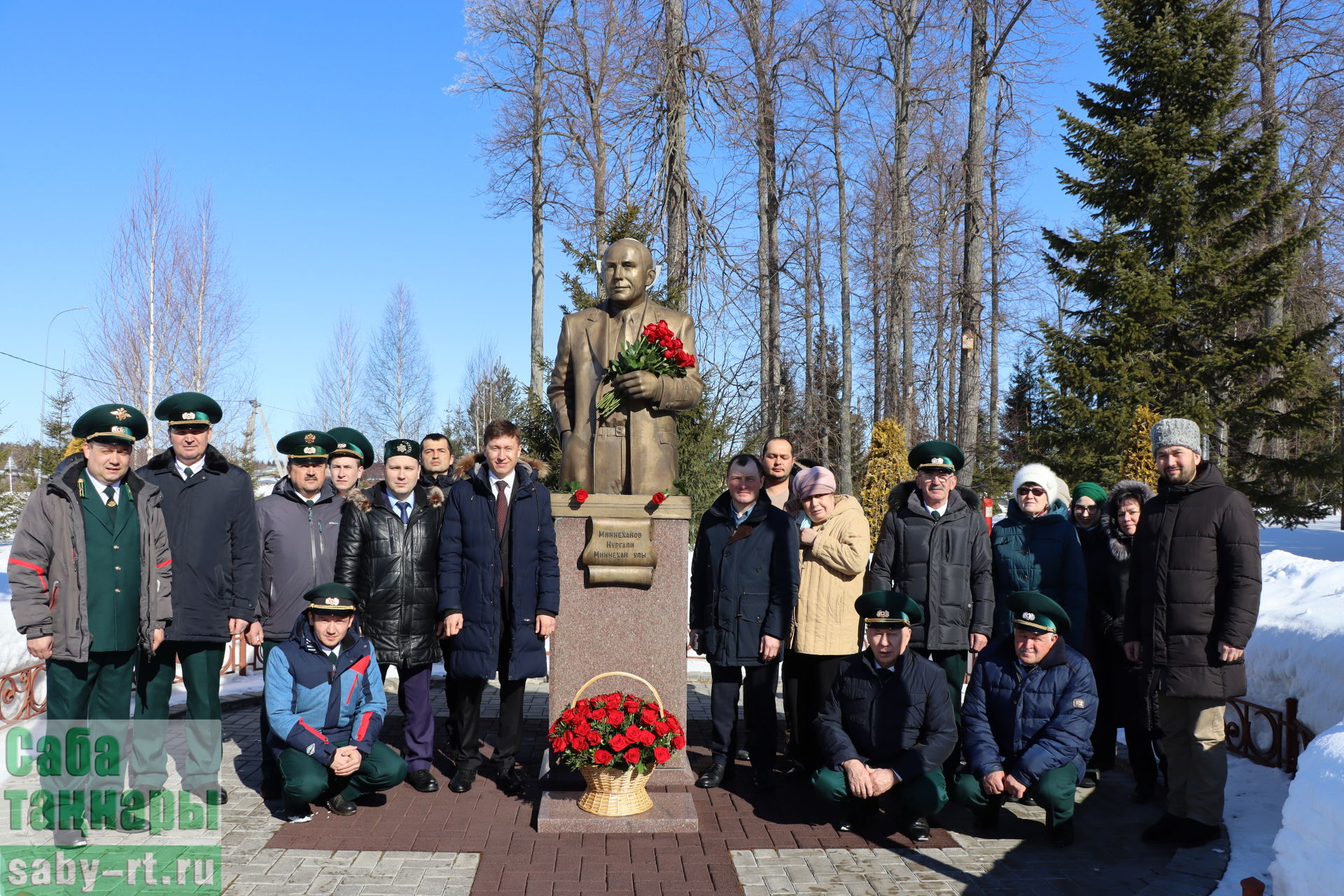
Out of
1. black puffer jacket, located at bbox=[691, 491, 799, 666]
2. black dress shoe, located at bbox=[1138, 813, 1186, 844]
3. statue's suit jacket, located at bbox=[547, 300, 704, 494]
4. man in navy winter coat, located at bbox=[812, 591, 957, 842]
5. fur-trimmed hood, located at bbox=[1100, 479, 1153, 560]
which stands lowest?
black dress shoe, located at bbox=[1138, 813, 1186, 844]

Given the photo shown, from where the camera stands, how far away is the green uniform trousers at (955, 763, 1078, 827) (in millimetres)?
4496

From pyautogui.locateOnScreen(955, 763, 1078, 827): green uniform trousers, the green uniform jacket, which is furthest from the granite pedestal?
the green uniform jacket

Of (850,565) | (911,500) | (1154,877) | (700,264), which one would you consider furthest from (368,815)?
(700,264)

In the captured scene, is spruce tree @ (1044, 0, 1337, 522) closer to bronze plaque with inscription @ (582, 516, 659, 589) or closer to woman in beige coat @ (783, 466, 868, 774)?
woman in beige coat @ (783, 466, 868, 774)

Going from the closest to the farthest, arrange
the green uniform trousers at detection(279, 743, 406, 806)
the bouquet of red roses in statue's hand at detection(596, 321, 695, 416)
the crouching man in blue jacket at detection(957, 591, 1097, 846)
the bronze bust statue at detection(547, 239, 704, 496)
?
the crouching man in blue jacket at detection(957, 591, 1097, 846) < the green uniform trousers at detection(279, 743, 406, 806) < the bouquet of red roses in statue's hand at detection(596, 321, 695, 416) < the bronze bust statue at detection(547, 239, 704, 496)

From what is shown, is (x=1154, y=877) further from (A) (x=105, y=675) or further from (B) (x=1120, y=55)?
(B) (x=1120, y=55)

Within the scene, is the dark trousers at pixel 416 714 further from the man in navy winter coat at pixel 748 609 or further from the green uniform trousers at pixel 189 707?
the man in navy winter coat at pixel 748 609

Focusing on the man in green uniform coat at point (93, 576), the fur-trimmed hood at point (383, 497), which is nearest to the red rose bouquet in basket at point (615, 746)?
the fur-trimmed hood at point (383, 497)

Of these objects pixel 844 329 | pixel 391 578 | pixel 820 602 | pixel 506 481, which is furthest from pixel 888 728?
pixel 844 329

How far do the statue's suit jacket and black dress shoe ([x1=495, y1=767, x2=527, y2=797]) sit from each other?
1.72 metres

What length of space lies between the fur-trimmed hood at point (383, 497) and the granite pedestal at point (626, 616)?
0.84 meters

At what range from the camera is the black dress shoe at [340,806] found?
16.1 ft

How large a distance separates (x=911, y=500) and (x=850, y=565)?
20.8 inches

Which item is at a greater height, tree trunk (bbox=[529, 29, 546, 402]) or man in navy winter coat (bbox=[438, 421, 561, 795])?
tree trunk (bbox=[529, 29, 546, 402])
